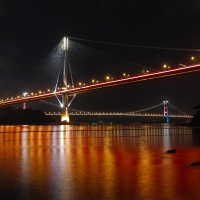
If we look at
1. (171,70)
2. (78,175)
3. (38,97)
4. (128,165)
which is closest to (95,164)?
(128,165)

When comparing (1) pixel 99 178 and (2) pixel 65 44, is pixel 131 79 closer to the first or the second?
(2) pixel 65 44

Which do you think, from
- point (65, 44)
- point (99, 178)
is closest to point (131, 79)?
point (65, 44)

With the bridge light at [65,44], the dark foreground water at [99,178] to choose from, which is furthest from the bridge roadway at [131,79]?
the dark foreground water at [99,178]

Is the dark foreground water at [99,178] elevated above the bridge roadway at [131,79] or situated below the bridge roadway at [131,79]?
below

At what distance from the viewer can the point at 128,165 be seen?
7414 mm

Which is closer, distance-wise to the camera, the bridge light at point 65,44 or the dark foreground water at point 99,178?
the dark foreground water at point 99,178

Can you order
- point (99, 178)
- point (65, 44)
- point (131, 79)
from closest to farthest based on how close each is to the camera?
point (99, 178) < point (131, 79) < point (65, 44)

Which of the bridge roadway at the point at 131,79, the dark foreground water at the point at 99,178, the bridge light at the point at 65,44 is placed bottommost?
the dark foreground water at the point at 99,178

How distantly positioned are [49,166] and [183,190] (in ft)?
11.3

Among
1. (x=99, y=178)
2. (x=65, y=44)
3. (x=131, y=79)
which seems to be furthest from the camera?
(x=65, y=44)

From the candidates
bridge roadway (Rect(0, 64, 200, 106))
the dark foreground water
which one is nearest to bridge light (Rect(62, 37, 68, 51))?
bridge roadway (Rect(0, 64, 200, 106))

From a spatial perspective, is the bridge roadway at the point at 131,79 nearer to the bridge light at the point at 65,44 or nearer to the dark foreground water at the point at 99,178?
the bridge light at the point at 65,44

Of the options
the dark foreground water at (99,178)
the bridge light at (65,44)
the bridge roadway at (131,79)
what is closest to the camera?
the dark foreground water at (99,178)

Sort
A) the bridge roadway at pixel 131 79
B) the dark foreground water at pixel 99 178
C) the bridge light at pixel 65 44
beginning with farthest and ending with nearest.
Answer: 1. the bridge light at pixel 65 44
2. the bridge roadway at pixel 131 79
3. the dark foreground water at pixel 99 178
